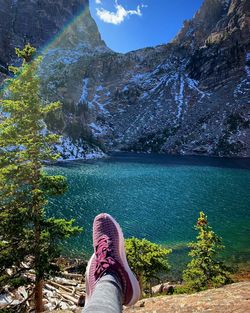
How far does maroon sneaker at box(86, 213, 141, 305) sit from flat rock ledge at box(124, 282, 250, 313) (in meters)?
3.71

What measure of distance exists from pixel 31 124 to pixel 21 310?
28.9 feet

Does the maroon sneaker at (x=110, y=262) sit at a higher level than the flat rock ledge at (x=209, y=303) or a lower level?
higher

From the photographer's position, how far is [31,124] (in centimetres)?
1539

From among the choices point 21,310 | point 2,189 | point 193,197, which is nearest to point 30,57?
point 2,189

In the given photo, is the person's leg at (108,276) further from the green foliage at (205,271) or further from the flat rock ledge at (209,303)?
the green foliage at (205,271)

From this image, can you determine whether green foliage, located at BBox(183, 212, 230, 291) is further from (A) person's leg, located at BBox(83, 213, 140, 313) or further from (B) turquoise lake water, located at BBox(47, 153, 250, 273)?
(A) person's leg, located at BBox(83, 213, 140, 313)

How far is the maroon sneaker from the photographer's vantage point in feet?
20.9

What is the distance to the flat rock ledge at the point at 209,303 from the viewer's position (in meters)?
9.27

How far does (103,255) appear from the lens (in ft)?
23.0

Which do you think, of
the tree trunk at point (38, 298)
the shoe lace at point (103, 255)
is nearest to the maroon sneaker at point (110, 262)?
the shoe lace at point (103, 255)

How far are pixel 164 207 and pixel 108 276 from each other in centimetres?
5975

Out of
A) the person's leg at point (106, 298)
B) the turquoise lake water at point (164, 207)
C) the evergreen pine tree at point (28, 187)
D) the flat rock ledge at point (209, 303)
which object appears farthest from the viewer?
the turquoise lake water at point (164, 207)

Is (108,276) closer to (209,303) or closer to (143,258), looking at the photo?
(209,303)

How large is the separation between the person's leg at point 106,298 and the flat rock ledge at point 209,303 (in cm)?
456
